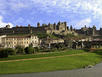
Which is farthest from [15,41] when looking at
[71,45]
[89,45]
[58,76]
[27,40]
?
[58,76]

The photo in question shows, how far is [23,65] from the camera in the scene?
127 feet

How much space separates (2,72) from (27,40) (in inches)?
3572

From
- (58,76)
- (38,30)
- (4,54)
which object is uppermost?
(38,30)

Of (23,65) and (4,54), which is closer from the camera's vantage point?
(23,65)

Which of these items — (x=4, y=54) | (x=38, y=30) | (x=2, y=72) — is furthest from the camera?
(x=38, y=30)

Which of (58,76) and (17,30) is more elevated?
(17,30)

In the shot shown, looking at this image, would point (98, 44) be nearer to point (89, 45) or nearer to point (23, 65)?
point (89, 45)

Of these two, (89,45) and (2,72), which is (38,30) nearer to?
(89,45)

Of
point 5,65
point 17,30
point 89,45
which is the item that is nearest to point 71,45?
point 89,45

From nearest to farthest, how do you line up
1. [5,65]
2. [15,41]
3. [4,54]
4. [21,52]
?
[5,65]
[4,54]
[21,52]
[15,41]

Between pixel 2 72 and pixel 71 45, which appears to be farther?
pixel 71 45

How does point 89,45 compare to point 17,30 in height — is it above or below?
below

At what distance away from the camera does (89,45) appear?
337 feet

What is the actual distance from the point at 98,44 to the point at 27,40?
49287 mm
